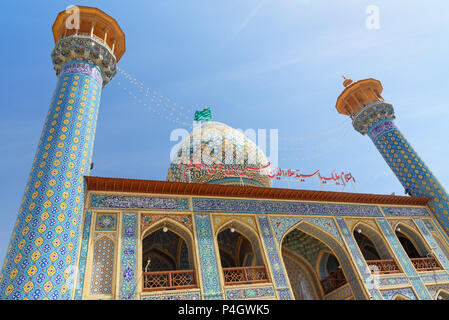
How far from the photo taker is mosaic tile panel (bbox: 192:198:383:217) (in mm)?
7485

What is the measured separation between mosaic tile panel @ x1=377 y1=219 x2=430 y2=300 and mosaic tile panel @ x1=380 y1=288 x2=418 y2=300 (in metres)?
0.19

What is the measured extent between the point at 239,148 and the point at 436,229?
22.1 ft

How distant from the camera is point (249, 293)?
21.1 ft

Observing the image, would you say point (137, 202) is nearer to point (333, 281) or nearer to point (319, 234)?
point (319, 234)

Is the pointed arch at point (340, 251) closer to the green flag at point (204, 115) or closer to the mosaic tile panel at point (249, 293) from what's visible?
the mosaic tile panel at point (249, 293)

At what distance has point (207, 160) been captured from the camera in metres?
11.1

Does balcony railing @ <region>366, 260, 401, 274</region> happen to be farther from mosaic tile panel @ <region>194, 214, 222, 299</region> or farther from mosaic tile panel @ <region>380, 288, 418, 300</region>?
mosaic tile panel @ <region>194, 214, 222, 299</region>

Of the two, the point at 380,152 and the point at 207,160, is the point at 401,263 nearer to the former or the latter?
the point at 380,152

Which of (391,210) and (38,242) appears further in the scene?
(391,210)

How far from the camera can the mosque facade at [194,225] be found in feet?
17.9

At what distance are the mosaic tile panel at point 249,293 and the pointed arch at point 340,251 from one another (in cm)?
131

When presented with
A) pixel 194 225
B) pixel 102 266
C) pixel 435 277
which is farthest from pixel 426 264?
pixel 102 266

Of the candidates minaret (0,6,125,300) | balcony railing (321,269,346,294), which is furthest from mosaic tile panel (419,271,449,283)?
minaret (0,6,125,300)
